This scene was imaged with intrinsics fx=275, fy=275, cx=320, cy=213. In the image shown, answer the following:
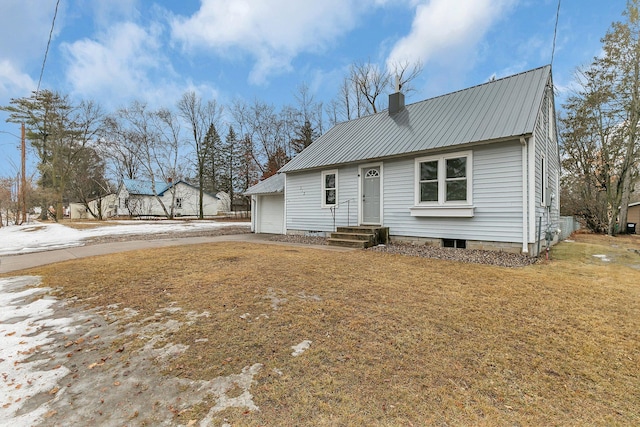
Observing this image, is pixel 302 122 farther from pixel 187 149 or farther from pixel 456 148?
pixel 456 148

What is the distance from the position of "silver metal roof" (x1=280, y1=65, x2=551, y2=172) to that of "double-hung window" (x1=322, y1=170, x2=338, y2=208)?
20.7 inches

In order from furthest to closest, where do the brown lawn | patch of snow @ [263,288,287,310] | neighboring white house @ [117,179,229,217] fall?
neighboring white house @ [117,179,229,217] < patch of snow @ [263,288,287,310] < the brown lawn

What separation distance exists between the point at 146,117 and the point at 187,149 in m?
4.67

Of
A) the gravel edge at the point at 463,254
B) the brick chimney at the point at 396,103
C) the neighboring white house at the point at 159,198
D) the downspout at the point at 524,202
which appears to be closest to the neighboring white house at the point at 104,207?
the neighboring white house at the point at 159,198

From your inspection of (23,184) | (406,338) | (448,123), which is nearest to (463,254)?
(448,123)

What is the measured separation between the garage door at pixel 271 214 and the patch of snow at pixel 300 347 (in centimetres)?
1143

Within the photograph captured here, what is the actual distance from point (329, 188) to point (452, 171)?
4.60 metres

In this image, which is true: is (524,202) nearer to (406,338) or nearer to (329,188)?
(406,338)

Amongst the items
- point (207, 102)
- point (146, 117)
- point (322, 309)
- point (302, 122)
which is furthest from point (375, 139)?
point (146, 117)

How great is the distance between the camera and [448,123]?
8.54m

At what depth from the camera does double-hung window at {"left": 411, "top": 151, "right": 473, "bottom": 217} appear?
25.2 ft

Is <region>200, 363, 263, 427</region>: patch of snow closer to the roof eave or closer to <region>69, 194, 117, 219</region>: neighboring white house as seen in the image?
the roof eave

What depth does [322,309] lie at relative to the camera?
3.54 meters

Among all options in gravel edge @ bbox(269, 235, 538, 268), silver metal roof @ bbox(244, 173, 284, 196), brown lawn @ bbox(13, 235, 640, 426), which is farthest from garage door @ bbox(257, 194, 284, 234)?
brown lawn @ bbox(13, 235, 640, 426)
